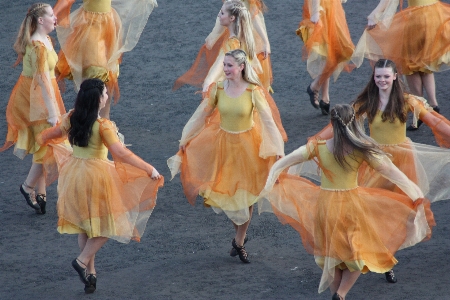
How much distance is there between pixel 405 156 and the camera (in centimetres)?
650

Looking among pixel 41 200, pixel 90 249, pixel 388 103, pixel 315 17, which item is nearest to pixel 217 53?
pixel 315 17

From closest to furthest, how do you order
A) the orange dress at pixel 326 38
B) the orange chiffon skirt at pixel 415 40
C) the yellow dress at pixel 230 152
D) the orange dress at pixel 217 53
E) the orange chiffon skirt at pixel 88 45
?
the yellow dress at pixel 230 152 → the orange dress at pixel 217 53 → the orange chiffon skirt at pixel 415 40 → the orange chiffon skirt at pixel 88 45 → the orange dress at pixel 326 38

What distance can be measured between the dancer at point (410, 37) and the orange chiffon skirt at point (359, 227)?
2.95 m

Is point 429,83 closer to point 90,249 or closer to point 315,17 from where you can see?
point 315,17

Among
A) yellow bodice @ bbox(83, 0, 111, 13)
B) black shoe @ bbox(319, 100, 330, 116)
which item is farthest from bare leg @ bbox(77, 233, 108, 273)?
black shoe @ bbox(319, 100, 330, 116)

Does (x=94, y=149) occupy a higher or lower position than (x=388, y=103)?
lower

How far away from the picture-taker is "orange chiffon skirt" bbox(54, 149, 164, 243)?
6.42m

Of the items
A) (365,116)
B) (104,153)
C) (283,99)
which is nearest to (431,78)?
(283,99)

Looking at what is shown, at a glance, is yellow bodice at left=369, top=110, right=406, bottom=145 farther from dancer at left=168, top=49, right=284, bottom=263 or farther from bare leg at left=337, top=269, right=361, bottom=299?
bare leg at left=337, top=269, right=361, bottom=299

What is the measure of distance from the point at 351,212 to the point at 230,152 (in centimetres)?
131

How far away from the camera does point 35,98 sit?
7766 millimetres

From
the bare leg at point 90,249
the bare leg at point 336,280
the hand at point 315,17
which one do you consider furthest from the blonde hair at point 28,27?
the bare leg at point 336,280

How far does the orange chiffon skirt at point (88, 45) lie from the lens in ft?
29.0

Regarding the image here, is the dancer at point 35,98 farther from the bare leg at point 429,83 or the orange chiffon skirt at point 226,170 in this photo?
the bare leg at point 429,83
